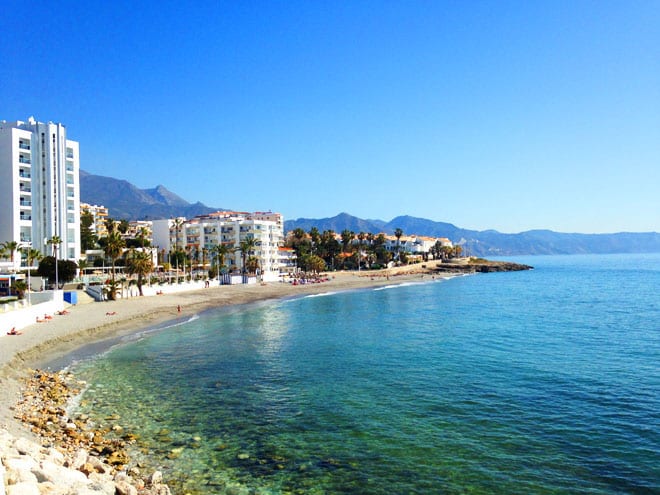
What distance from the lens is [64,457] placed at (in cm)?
1339

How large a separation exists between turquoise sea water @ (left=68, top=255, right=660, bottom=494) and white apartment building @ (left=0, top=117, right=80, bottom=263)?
40.8m

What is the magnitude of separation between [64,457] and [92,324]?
29774mm

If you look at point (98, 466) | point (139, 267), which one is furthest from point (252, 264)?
point (98, 466)

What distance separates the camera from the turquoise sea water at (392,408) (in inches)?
557

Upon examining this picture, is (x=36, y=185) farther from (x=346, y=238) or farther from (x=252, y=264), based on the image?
(x=346, y=238)

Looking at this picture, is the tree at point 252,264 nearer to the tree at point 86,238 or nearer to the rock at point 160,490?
the tree at point 86,238

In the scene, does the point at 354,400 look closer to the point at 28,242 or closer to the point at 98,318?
the point at 98,318

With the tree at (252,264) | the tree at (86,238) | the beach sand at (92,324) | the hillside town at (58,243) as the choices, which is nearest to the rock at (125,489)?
the beach sand at (92,324)

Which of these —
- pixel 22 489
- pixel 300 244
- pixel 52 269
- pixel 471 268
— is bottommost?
pixel 471 268

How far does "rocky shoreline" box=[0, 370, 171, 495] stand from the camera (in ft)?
34.4

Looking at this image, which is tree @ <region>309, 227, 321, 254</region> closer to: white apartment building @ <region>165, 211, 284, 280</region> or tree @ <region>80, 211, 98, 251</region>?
white apartment building @ <region>165, 211, 284, 280</region>

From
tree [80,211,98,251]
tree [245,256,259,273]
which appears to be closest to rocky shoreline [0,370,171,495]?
tree [245,256,259,273]

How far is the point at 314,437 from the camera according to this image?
17.0 meters

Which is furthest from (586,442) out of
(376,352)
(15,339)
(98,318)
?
(98,318)
